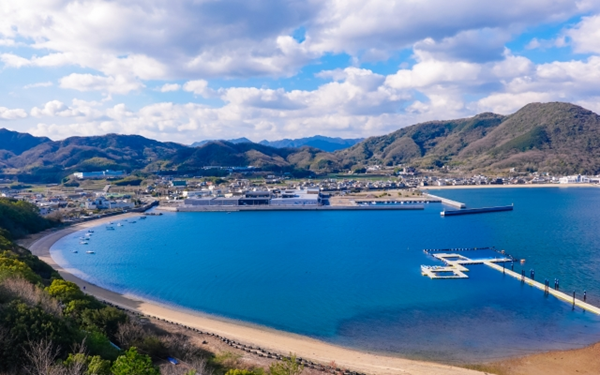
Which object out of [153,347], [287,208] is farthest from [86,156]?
[153,347]

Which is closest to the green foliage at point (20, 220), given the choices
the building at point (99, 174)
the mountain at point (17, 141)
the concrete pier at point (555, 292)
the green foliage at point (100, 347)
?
the green foliage at point (100, 347)

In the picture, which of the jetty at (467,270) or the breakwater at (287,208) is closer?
the jetty at (467,270)

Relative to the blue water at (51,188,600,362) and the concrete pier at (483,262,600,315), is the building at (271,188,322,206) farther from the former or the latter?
the concrete pier at (483,262,600,315)

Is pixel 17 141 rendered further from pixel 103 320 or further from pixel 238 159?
pixel 103 320

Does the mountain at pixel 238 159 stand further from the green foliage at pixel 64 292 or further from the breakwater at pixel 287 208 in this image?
the green foliage at pixel 64 292

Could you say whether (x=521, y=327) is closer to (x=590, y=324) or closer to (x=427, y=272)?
(x=590, y=324)

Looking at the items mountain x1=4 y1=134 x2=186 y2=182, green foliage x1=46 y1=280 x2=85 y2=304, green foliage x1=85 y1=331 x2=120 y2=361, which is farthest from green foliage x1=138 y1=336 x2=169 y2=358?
mountain x1=4 y1=134 x2=186 y2=182
